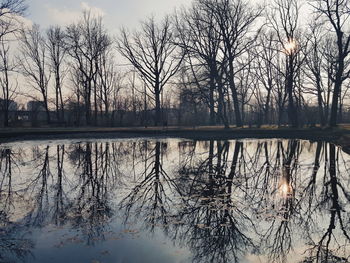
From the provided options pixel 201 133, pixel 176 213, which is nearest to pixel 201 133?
pixel 201 133

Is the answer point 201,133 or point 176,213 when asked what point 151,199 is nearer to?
point 176,213

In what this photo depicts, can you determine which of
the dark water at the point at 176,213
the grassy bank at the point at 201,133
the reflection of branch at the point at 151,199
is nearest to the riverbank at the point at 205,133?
the grassy bank at the point at 201,133

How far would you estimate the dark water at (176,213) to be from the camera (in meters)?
5.16

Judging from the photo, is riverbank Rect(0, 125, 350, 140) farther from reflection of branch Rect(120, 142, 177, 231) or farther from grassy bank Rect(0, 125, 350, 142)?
reflection of branch Rect(120, 142, 177, 231)

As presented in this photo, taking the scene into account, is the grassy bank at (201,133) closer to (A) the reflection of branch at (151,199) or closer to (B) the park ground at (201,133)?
(B) the park ground at (201,133)

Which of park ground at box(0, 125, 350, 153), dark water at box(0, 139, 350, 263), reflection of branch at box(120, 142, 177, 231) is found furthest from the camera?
park ground at box(0, 125, 350, 153)

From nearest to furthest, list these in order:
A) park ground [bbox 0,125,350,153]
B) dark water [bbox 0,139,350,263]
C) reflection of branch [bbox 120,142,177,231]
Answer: dark water [bbox 0,139,350,263]
reflection of branch [bbox 120,142,177,231]
park ground [bbox 0,125,350,153]

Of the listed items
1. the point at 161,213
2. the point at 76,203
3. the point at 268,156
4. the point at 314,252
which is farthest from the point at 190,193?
the point at 268,156

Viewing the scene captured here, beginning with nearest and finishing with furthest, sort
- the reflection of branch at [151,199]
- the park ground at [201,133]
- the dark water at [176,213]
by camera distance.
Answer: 1. the dark water at [176,213]
2. the reflection of branch at [151,199]
3. the park ground at [201,133]

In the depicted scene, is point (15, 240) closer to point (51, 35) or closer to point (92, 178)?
point (92, 178)

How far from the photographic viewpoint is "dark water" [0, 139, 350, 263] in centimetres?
516

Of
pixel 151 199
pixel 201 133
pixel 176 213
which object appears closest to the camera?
pixel 176 213

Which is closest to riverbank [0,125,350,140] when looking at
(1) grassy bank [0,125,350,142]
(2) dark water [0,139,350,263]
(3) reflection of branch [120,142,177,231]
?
(1) grassy bank [0,125,350,142]

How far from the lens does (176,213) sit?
6961 mm
